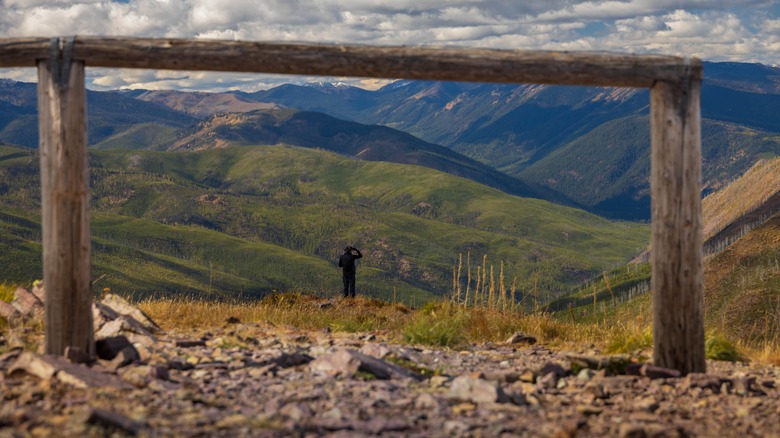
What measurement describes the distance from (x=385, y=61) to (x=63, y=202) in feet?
12.4

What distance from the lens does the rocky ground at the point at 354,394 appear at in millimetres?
6484

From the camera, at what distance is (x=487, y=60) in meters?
8.69

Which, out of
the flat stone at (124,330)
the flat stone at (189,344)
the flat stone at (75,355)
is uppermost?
the flat stone at (75,355)

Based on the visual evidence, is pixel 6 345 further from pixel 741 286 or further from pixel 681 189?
pixel 741 286

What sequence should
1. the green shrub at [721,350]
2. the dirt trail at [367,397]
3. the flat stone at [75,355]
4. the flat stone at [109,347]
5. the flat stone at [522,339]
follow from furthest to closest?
the flat stone at [522,339] → the green shrub at [721,350] → the flat stone at [109,347] → the flat stone at [75,355] → the dirt trail at [367,397]

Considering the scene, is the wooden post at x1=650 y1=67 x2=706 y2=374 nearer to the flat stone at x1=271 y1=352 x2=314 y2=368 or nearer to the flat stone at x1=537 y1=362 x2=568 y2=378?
the flat stone at x1=537 y1=362 x2=568 y2=378

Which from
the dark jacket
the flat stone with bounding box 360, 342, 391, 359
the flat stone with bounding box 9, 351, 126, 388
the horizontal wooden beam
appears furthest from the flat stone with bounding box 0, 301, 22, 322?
the dark jacket

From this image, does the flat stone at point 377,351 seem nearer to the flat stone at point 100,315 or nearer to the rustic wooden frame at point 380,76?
the rustic wooden frame at point 380,76

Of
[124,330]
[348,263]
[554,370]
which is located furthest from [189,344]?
[348,263]

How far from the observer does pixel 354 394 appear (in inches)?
302

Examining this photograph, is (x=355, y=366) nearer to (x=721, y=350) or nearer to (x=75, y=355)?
(x=75, y=355)

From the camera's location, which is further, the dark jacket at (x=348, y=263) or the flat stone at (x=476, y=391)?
the dark jacket at (x=348, y=263)

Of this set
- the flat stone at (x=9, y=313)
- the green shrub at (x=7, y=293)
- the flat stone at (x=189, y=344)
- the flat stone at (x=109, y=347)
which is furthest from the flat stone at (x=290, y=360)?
the green shrub at (x=7, y=293)

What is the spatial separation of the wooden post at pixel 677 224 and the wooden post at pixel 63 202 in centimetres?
629
